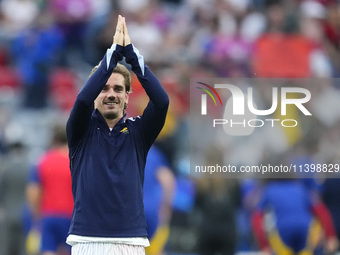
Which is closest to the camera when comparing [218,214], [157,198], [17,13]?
[218,214]

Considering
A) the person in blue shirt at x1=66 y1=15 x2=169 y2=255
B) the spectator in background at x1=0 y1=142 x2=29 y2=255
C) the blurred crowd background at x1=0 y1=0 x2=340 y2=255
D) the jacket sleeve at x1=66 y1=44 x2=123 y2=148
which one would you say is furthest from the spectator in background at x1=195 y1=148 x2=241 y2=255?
the jacket sleeve at x1=66 y1=44 x2=123 y2=148

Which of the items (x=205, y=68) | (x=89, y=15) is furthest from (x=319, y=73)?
(x=89, y=15)

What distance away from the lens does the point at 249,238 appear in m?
8.40

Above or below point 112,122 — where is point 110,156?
below

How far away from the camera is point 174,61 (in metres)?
10.5

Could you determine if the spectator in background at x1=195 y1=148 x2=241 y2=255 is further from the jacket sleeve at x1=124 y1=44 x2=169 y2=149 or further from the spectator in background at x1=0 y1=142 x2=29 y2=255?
the jacket sleeve at x1=124 y1=44 x2=169 y2=149

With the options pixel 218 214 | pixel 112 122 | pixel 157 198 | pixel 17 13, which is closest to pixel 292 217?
pixel 218 214

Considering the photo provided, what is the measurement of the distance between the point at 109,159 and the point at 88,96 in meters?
0.41

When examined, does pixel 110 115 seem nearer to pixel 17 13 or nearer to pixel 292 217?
pixel 292 217

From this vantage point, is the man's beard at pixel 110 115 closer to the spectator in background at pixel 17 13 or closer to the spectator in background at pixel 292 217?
the spectator in background at pixel 292 217

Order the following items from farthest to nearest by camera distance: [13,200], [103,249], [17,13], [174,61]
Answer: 1. [17,13]
2. [174,61]
3. [13,200]
4. [103,249]

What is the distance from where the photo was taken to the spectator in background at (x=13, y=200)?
8.05 m

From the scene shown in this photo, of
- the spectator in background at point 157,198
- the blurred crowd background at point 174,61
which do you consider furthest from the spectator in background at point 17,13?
the spectator in background at point 157,198

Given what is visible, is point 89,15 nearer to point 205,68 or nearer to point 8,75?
point 8,75
